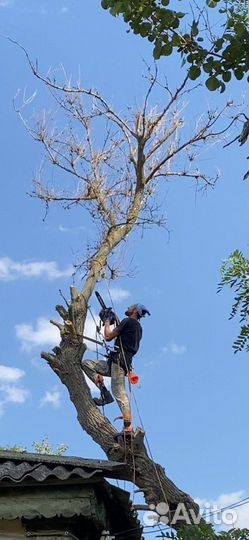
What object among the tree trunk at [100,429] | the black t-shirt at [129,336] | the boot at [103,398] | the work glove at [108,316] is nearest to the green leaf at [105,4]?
the tree trunk at [100,429]

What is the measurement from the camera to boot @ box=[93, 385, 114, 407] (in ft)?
23.6

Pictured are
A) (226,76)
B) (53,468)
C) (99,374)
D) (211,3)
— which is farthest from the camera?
(99,374)

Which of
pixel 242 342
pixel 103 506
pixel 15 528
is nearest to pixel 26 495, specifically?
pixel 15 528

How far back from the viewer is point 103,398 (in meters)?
7.24

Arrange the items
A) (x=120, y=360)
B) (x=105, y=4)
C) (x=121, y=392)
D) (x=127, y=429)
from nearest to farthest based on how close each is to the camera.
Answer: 1. (x=105, y=4)
2. (x=127, y=429)
3. (x=121, y=392)
4. (x=120, y=360)

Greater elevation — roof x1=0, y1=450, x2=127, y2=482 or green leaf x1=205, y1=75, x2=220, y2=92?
green leaf x1=205, y1=75, x2=220, y2=92

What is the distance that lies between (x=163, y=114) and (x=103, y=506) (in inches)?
212

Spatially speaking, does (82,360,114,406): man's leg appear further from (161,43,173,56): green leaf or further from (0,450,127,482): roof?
(161,43,173,56): green leaf

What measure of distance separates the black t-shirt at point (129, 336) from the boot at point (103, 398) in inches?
18.0

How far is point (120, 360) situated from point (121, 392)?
0.30m

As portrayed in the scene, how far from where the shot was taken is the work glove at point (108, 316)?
7.39m

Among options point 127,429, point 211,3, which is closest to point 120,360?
point 127,429

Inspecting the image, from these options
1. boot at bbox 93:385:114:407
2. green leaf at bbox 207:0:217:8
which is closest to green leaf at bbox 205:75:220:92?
green leaf at bbox 207:0:217:8

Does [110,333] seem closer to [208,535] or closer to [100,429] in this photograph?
[100,429]
